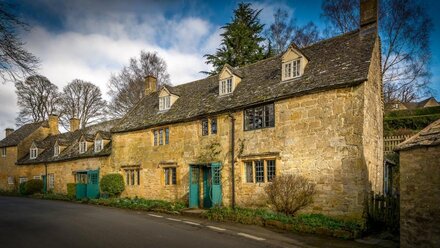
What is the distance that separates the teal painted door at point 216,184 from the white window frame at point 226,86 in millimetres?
4654

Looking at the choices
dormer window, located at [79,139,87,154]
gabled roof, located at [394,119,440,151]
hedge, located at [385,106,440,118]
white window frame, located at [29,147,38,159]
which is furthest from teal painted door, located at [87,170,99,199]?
hedge, located at [385,106,440,118]

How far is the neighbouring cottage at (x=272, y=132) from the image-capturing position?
42.4ft

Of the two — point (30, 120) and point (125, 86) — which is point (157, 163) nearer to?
point (125, 86)

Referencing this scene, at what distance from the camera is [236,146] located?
16781 mm

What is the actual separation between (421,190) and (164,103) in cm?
1780

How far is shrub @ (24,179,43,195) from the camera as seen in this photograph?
30422 mm

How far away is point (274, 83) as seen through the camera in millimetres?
16750

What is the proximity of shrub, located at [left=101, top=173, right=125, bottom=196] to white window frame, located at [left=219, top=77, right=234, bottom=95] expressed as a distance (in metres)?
10.2

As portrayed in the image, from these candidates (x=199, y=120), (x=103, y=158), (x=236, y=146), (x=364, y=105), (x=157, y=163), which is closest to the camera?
(x=364, y=105)

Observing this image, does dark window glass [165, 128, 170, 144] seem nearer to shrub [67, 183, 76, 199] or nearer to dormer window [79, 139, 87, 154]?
shrub [67, 183, 76, 199]

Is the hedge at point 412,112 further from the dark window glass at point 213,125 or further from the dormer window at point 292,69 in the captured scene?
the dark window glass at point 213,125

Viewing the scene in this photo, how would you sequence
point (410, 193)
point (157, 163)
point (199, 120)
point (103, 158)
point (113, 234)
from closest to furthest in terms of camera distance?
point (410, 193) → point (113, 234) → point (199, 120) → point (157, 163) → point (103, 158)

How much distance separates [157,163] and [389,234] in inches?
561

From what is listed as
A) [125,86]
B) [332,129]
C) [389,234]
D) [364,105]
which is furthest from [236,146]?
[125,86]
